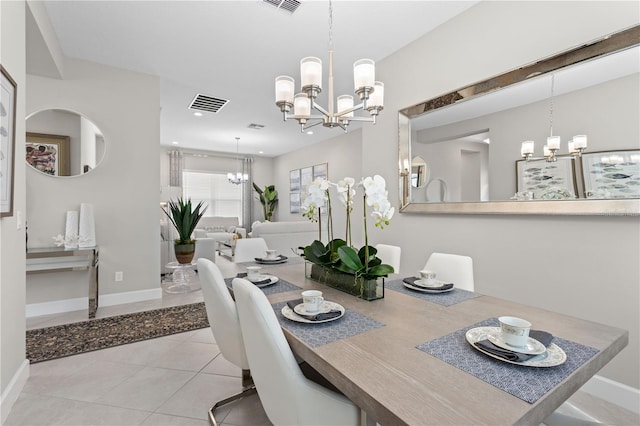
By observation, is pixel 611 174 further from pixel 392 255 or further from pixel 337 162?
pixel 337 162

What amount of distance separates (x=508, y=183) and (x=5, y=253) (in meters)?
3.08

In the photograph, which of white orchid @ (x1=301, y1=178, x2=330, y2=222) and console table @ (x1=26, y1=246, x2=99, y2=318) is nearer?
white orchid @ (x1=301, y1=178, x2=330, y2=222)

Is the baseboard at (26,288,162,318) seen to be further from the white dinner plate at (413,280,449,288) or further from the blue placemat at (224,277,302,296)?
the white dinner plate at (413,280,449,288)

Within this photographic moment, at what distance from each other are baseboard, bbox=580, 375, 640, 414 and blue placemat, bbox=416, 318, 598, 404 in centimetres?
124

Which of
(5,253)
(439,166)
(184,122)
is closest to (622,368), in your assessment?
(439,166)

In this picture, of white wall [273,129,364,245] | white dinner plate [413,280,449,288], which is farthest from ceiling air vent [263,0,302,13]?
white wall [273,129,364,245]

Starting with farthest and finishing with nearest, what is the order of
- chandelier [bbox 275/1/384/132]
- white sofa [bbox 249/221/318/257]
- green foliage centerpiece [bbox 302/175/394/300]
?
white sofa [bbox 249/221/318/257], chandelier [bbox 275/1/384/132], green foliage centerpiece [bbox 302/175/394/300]

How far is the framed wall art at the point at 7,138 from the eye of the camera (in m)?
1.56

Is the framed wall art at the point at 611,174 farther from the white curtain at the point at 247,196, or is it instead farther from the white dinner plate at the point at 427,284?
the white curtain at the point at 247,196

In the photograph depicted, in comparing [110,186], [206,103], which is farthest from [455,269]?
[206,103]

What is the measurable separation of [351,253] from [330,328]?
414 millimetres

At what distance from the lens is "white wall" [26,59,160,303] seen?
3072 millimetres

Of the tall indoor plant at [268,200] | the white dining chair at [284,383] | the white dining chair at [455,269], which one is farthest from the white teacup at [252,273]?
the tall indoor plant at [268,200]

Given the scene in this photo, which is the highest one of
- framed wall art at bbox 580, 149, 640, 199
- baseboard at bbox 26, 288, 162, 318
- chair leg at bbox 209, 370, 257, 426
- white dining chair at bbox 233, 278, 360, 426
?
framed wall art at bbox 580, 149, 640, 199
